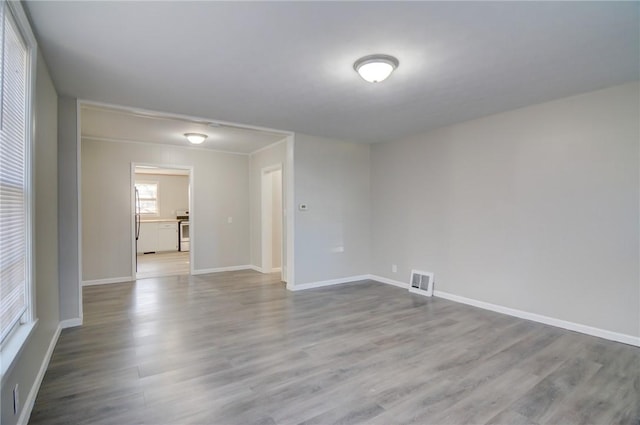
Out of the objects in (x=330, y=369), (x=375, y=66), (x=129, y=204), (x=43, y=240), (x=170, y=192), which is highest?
(x=375, y=66)

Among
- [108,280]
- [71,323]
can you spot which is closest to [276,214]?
[108,280]

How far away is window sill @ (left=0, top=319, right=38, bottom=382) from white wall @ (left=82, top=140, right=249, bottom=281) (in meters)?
4.15

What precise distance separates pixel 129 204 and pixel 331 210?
3.76 m

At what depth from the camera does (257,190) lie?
708 cm

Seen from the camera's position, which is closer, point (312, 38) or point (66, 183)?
point (312, 38)

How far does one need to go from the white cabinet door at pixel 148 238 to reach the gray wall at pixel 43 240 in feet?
22.0

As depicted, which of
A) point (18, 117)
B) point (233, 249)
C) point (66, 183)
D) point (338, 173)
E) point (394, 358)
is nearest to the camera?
point (18, 117)

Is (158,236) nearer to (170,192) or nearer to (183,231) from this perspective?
(183,231)

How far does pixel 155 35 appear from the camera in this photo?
2.35 metres

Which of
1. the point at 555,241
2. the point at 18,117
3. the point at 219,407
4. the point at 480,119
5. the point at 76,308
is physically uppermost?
the point at 480,119

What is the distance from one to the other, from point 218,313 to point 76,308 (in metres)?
1.56

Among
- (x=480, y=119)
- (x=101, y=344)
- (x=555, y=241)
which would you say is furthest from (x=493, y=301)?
(x=101, y=344)

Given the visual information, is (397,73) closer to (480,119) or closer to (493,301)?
(480,119)

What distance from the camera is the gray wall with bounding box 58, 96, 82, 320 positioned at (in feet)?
11.9
